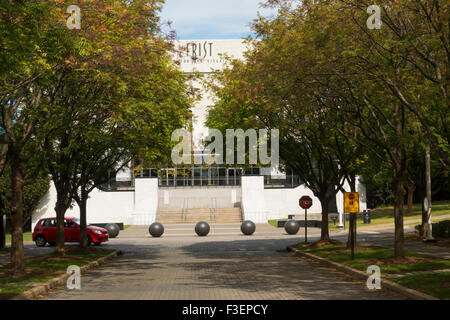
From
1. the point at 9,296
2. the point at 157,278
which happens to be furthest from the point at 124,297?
the point at 157,278

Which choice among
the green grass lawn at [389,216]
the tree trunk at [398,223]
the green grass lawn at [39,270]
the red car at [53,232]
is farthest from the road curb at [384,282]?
the green grass lawn at [389,216]

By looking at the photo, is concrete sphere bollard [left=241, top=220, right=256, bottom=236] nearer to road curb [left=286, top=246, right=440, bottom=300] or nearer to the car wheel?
the car wheel

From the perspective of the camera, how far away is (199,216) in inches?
2361

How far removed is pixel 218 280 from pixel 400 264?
586cm

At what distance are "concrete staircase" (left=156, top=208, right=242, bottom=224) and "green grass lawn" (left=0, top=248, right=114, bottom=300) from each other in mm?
31699

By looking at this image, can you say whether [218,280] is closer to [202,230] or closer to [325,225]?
[325,225]

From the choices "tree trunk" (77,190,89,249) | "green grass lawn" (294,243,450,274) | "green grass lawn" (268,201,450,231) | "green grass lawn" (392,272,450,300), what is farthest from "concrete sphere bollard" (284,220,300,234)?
"green grass lawn" (392,272,450,300)

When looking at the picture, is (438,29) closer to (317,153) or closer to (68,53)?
(68,53)

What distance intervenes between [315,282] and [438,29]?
23.7ft

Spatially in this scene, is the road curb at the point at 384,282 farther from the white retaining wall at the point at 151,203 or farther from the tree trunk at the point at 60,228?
the white retaining wall at the point at 151,203

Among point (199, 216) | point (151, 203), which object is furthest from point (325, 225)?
point (151, 203)

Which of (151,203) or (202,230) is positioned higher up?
(151,203)

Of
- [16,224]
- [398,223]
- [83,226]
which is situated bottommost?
[83,226]
